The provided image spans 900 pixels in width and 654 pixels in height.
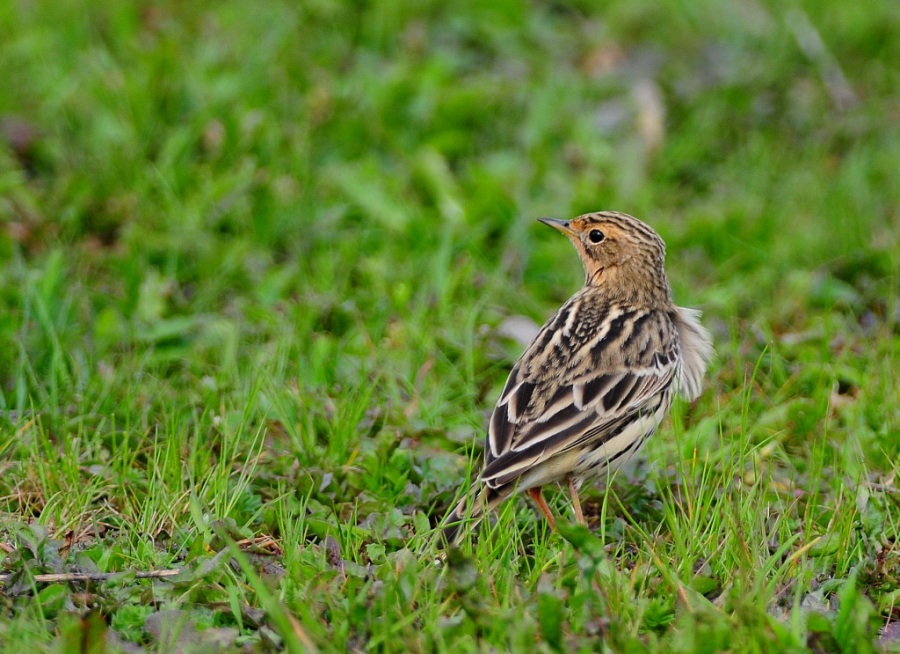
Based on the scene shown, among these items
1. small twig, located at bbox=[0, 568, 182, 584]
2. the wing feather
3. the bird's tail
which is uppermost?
the wing feather

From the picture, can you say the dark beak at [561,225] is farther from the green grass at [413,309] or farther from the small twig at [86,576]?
the small twig at [86,576]

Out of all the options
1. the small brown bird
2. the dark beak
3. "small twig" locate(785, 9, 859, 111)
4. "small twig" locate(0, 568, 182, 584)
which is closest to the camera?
"small twig" locate(0, 568, 182, 584)

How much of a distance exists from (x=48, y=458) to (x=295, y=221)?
312cm

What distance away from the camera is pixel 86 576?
4.61 m

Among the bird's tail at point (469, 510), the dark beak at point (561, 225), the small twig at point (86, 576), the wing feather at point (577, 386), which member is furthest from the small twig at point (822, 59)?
the small twig at point (86, 576)

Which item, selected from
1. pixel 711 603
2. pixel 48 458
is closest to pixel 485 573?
pixel 711 603


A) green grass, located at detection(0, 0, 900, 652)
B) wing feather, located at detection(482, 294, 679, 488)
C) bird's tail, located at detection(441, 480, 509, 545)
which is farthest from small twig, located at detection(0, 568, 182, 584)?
wing feather, located at detection(482, 294, 679, 488)

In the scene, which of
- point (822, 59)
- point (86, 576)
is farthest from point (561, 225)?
point (822, 59)

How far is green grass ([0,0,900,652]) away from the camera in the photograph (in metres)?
4.62

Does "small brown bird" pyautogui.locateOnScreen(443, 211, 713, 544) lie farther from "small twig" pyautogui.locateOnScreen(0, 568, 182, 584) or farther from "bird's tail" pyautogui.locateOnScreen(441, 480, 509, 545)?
"small twig" pyautogui.locateOnScreen(0, 568, 182, 584)

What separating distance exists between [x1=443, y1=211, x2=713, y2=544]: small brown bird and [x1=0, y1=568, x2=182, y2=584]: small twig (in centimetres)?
114

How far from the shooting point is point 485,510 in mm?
5062

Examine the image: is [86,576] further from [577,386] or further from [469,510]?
[577,386]

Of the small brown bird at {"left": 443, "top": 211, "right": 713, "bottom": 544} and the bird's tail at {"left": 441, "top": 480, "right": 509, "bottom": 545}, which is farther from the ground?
the small brown bird at {"left": 443, "top": 211, "right": 713, "bottom": 544}
